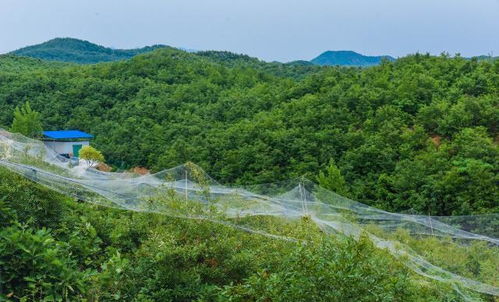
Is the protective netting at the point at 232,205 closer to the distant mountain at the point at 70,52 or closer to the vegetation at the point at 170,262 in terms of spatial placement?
the vegetation at the point at 170,262

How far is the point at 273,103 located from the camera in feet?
85.7

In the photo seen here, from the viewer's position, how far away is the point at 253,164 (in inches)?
808

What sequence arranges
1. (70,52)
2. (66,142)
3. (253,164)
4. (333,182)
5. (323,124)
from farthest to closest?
(70,52) < (66,142) < (323,124) < (253,164) < (333,182)

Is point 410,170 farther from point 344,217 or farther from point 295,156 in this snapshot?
point 344,217

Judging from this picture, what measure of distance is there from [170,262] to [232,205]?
3.53 feet

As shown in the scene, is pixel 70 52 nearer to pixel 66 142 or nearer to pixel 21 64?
pixel 21 64

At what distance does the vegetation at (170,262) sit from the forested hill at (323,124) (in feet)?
37.1

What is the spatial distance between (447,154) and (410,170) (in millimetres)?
1420

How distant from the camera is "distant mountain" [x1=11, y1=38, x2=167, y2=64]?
63.8m

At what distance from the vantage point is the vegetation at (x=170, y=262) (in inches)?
120

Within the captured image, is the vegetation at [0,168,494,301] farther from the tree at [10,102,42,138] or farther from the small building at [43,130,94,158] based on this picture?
the small building at [43,130,94,158]

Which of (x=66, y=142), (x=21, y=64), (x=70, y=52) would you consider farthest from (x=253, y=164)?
(x=70, y=52)

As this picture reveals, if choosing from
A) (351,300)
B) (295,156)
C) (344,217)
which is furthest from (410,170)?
(351,300)

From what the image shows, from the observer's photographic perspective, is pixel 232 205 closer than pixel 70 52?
Yes
